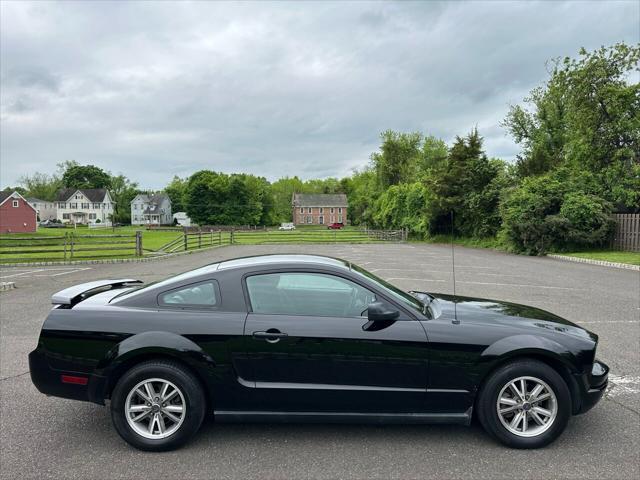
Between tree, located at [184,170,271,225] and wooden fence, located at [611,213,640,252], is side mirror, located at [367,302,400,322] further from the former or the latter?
tree, located at [184,170,271,225]

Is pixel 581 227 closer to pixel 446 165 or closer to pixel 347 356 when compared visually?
pixel 446 165

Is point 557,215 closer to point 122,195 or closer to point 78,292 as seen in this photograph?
point 78,292

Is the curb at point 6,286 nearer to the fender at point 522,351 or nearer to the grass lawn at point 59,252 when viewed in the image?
the grass lawn at point 59,252

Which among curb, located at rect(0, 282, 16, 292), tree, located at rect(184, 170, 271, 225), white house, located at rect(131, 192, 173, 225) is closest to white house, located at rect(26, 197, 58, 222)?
white house, located at rect(131, 192, 173, 225)

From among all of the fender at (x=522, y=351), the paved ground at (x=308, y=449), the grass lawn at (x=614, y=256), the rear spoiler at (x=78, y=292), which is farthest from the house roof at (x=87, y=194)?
the fender at (x=522, y=351)

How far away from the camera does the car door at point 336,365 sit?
3.11 meters

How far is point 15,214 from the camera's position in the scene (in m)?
57.0

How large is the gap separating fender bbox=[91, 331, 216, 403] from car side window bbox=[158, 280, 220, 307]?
10.6 inches

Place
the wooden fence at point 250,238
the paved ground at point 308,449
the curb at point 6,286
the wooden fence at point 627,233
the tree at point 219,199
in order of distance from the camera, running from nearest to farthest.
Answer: the paved ground at point 308,449, the curb at point 6,286, the wooden fence at point 627,233, the wooden fence at point 250,238, the tree at point 219,199

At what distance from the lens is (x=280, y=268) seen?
3412 millimetres

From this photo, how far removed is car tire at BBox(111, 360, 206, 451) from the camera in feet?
10.2

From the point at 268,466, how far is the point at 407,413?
3.57ft

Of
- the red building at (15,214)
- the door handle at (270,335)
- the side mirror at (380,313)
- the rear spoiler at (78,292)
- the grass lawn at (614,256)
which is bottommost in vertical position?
the grass lawn at (614,256)

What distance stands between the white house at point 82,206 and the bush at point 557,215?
9326 cm
